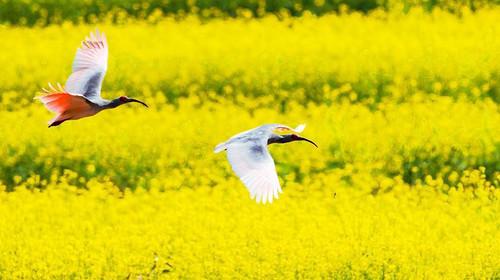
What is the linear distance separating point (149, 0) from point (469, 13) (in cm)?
390

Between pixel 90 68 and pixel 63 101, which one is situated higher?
pixel 63 101

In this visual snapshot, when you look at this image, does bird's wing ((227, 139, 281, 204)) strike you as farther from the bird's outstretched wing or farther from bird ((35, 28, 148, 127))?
the bird's outstretched wing

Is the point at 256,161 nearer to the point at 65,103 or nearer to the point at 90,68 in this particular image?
the point at 65,103

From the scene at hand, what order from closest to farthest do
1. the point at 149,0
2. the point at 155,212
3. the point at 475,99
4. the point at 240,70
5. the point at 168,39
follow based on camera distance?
the point at 155,212 < the point at 475,99 < the point at 240,70 < the point at 168,39 < the point at 149,0

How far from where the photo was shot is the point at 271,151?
9.71m

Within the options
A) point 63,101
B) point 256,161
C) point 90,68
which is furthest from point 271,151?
point 63,101

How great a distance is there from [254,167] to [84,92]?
1091mm

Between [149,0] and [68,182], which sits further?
[149,0]

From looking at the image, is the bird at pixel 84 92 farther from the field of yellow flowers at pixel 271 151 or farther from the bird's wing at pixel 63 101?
the field of yellow flowers at pixel 271 151

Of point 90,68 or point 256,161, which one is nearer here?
point 256,161

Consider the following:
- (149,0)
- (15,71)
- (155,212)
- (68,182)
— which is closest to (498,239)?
(155,212)

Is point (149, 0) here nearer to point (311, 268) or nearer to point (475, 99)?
point (475, 99)

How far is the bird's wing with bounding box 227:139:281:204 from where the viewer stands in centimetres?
502

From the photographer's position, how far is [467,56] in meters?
11.8
